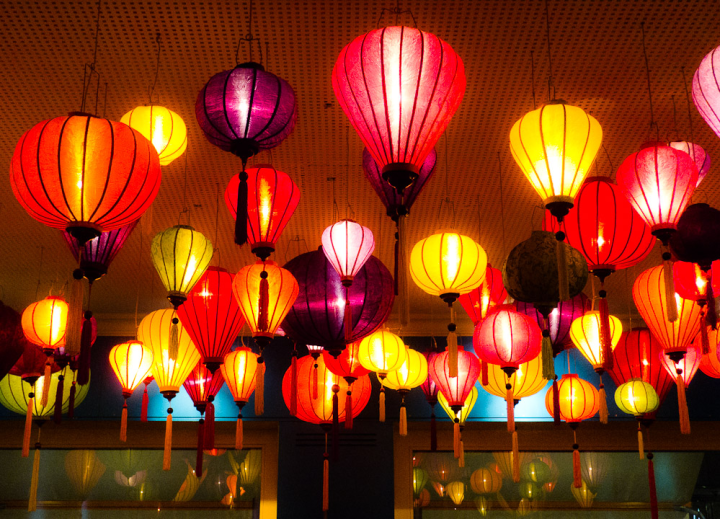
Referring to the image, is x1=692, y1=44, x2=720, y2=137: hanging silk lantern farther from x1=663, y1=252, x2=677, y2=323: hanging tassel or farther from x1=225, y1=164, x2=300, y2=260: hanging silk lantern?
x1=225, y1=164, x2=300, y2=260: hanging silk lantern

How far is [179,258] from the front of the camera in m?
3.28

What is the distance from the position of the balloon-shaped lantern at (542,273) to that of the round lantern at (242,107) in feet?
3.27

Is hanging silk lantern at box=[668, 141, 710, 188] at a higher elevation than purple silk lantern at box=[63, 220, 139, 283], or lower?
higher

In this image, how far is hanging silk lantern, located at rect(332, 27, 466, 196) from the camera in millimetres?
2137

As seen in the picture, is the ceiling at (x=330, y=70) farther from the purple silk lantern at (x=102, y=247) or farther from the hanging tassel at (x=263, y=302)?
the hanging tassel at (x=263, y=302)

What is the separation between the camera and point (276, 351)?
20.2 feet

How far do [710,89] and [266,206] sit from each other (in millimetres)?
1746

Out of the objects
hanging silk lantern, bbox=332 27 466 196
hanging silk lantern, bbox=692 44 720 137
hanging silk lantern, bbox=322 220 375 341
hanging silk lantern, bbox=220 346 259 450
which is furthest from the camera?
hanging silk lantern, bbox=220 346 259 450

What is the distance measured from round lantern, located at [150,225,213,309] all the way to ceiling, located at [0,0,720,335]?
624 millimetres

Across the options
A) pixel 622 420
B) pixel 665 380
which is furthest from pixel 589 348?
pixel 622 420

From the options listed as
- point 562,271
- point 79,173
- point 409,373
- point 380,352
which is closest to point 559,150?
point 562,271

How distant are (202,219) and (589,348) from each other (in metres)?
2.41

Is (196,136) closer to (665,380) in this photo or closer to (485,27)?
(485,27)

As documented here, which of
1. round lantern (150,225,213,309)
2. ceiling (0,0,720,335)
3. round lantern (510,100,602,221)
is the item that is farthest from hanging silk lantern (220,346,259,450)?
round lantern (510,100,602,221)
